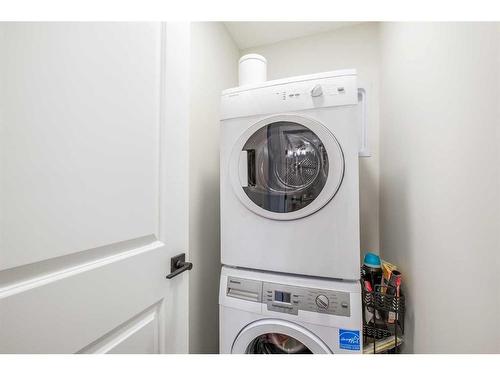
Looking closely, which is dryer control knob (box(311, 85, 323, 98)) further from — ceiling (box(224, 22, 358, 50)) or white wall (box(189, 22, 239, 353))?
ceiling (box(224, 22, 358, 50))

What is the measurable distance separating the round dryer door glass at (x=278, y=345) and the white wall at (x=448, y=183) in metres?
0.53

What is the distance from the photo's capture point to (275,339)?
3.65ft

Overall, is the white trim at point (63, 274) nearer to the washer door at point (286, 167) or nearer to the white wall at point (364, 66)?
the washer door at point (286, 167)

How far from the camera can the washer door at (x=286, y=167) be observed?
98 centimetres

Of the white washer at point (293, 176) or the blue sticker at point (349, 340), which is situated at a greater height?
the white washer at point (293, 176)

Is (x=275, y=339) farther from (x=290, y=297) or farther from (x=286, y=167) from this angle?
(x=286, y=167)

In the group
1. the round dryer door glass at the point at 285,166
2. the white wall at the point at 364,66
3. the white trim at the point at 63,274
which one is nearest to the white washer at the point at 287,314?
the round dryer door glass at the point at 285,166

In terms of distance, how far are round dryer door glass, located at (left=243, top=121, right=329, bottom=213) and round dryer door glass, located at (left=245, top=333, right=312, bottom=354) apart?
2.10 ft

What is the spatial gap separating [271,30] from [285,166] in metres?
1.21

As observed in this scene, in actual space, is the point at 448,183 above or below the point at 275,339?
above

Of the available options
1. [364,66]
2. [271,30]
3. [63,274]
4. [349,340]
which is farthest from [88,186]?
[364,66]
